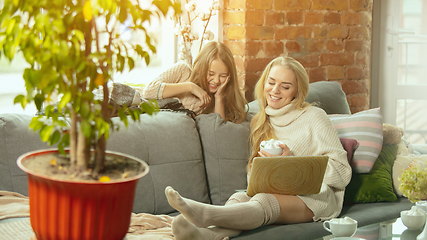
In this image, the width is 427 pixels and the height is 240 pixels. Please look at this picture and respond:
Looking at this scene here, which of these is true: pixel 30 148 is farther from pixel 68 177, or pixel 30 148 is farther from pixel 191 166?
pixel 68 177

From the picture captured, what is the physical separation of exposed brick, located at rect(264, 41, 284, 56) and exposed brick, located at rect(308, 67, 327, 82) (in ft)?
0.89

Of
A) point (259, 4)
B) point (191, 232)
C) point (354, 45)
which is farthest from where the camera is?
point (354, 45)

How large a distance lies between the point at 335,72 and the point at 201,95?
1246 mm

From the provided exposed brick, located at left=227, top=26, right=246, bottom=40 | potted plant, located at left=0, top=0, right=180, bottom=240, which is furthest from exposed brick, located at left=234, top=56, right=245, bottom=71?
potted plant, located at left=0, top=0, right=180, bottom=240

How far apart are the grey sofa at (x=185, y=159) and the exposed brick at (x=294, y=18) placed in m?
0.94

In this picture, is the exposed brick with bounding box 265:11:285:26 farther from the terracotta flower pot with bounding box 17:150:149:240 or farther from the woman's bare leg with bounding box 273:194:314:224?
the terracotta flower pot with bounding box 17:150:149:240

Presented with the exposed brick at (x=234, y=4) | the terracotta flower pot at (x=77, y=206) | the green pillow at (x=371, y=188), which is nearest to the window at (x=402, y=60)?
the exposed brick at (x=234, y=4)

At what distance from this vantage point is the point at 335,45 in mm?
2893

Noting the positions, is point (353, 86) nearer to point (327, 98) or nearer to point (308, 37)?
point (308, 37)

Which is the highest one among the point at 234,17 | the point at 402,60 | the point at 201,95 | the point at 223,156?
the point at 234,17

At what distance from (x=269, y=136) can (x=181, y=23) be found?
1.01 metres

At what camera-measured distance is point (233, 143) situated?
1.98 m

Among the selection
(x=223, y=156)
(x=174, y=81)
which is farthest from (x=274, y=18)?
(x=223, y=156)

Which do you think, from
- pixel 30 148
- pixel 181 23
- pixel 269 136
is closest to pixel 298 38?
pixel 181 23
